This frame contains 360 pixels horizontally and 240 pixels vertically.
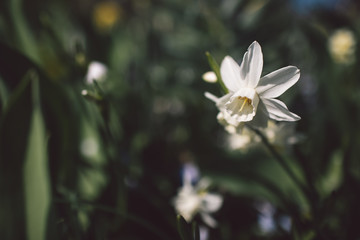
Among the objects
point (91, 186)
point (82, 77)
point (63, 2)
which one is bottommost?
point (91, 186)

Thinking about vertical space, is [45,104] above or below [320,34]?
below

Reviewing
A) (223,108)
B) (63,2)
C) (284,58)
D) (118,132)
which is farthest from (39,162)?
(63,2)

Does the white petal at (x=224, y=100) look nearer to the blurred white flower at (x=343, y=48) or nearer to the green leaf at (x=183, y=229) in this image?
the green leaf at (x=183, y=229)

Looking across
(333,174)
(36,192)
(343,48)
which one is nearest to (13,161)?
(36,192)

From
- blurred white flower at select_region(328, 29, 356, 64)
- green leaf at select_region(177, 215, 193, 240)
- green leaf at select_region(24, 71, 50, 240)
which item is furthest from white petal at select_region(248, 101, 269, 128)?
blurred white flower at select_region(328, 29, 356, 64)

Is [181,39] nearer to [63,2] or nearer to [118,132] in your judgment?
[118,132]

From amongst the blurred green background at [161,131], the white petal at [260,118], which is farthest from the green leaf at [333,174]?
the white petal at [260,118]

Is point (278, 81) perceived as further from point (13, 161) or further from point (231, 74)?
point (13, 161)

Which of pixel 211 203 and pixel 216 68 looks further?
pixel 211 203
